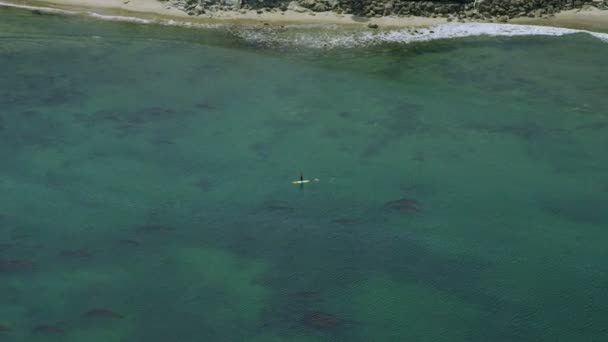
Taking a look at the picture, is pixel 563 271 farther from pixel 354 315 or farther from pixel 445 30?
pixel 445 30

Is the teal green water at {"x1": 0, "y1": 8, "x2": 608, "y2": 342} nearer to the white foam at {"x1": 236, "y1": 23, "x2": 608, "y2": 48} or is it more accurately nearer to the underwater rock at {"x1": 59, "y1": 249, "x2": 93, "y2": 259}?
the underwater rock at {"x1": 59, "y1": 249, "x2": 93, "y2": 259}

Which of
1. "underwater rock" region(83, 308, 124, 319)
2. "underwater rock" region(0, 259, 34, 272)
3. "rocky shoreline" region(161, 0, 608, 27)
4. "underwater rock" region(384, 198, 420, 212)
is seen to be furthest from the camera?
"rocky shoreline" region(161, 0, 608, 27)

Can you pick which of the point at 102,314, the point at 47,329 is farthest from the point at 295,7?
the point at 47,329

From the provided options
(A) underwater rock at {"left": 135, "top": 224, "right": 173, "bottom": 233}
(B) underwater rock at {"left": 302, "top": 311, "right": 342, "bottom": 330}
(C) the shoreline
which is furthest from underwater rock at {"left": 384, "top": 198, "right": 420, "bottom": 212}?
(C) the shoreline

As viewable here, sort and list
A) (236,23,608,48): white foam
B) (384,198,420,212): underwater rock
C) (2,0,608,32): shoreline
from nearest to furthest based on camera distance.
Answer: (384,198,420,212): underwater rock → (236,23,608,48): white foam → (2,0,608,32): shoreline

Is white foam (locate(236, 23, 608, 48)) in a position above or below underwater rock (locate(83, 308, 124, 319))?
above

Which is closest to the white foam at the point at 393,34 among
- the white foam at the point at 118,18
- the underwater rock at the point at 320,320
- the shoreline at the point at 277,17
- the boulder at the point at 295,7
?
the shoreline at the point at 277,17

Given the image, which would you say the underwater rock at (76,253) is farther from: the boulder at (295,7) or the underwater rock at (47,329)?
the boulder at (295,7)

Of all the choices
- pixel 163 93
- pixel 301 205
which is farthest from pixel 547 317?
pixel 163 93
